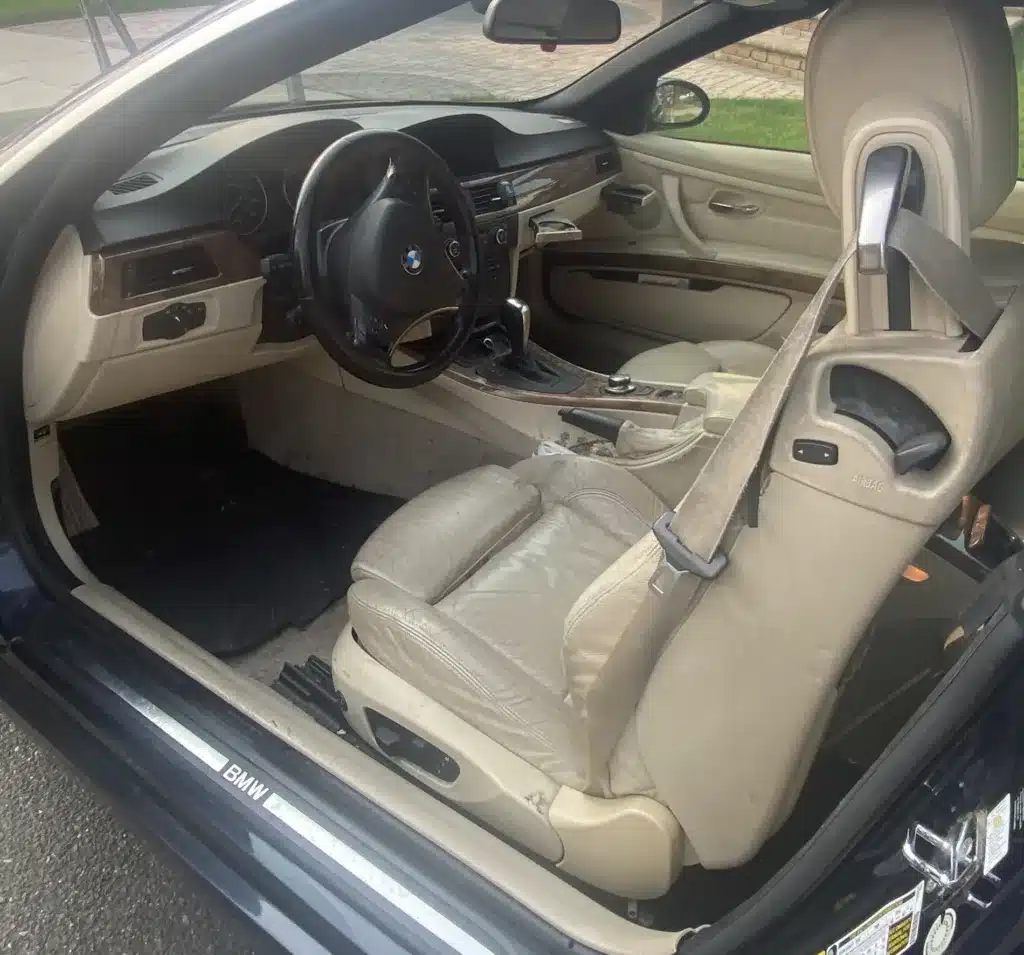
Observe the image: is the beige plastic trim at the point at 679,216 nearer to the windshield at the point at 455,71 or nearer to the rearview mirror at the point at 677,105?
the rearview mirror at the point at 677,105

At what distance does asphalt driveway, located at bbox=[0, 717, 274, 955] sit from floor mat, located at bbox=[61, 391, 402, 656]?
1.35ft

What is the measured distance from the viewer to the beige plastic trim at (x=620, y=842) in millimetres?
1140

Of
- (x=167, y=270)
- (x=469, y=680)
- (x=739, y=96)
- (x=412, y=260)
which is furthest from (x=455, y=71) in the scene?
(x=469, y=680)

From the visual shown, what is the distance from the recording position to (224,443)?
9.09 ft

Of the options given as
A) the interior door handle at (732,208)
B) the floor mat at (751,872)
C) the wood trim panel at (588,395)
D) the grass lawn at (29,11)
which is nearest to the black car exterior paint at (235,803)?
the floor mat at (751,872)

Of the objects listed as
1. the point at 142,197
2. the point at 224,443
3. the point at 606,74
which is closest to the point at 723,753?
the point at 142,197

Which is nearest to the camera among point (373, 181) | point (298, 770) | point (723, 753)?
point (723, 753)

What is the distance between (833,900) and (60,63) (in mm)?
6568

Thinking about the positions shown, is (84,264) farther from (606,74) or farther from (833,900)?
(606,74)

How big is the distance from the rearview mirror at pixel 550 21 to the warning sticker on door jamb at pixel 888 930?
3.83 feet

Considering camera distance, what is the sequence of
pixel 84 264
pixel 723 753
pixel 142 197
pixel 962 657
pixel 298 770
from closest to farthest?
pixel 962 657 → pixel 723 753 → pixel 298 770 → pixel 84 264 → pixel 142 197

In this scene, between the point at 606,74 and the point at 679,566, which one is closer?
the point at 679,566

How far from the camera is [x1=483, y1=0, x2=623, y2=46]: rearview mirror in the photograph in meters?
1.33

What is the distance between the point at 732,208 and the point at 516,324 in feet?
2.43
